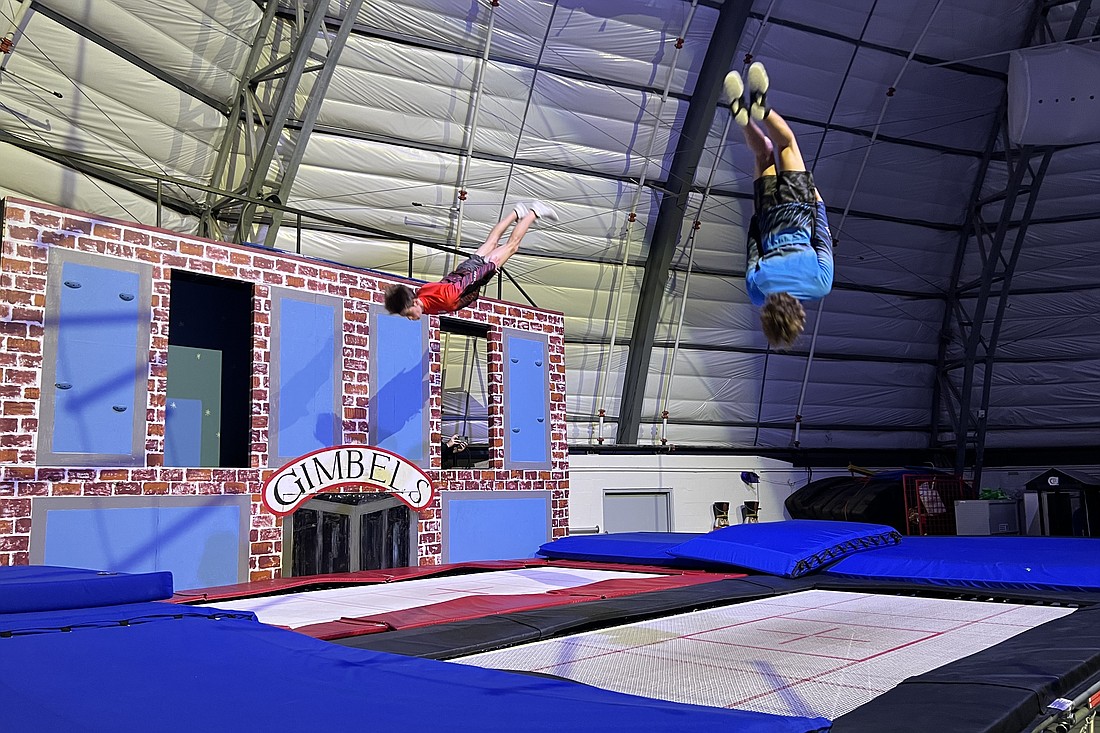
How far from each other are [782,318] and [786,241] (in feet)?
1.19

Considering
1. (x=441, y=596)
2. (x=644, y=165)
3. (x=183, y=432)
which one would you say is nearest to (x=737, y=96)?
(x=441, y=596)

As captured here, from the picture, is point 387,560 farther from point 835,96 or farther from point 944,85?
point 944,85

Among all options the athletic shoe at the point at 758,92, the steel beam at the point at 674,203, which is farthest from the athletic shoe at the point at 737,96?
the steel beam at the point at 674,203

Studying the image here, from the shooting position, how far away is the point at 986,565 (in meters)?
5.35

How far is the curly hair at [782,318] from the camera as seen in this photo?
12.9ft

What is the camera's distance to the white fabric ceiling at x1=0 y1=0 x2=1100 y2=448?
8.96 metres

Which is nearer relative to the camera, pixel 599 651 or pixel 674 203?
pixel 599 651

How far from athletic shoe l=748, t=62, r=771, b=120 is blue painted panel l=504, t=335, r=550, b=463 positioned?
196 inches

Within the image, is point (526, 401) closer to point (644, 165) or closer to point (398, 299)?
point (398, 299)

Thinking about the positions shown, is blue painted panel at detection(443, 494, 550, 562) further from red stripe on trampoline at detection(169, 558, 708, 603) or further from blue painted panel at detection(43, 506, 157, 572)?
blue painted panel at detection(43, 506, 157, 572)

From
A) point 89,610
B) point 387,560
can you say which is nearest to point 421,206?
point 387,560

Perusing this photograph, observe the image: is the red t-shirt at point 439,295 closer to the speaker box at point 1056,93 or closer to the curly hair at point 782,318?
the curly hair at point 782,318

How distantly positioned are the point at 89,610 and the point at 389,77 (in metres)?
8.29

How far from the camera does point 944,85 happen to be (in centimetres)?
1359
